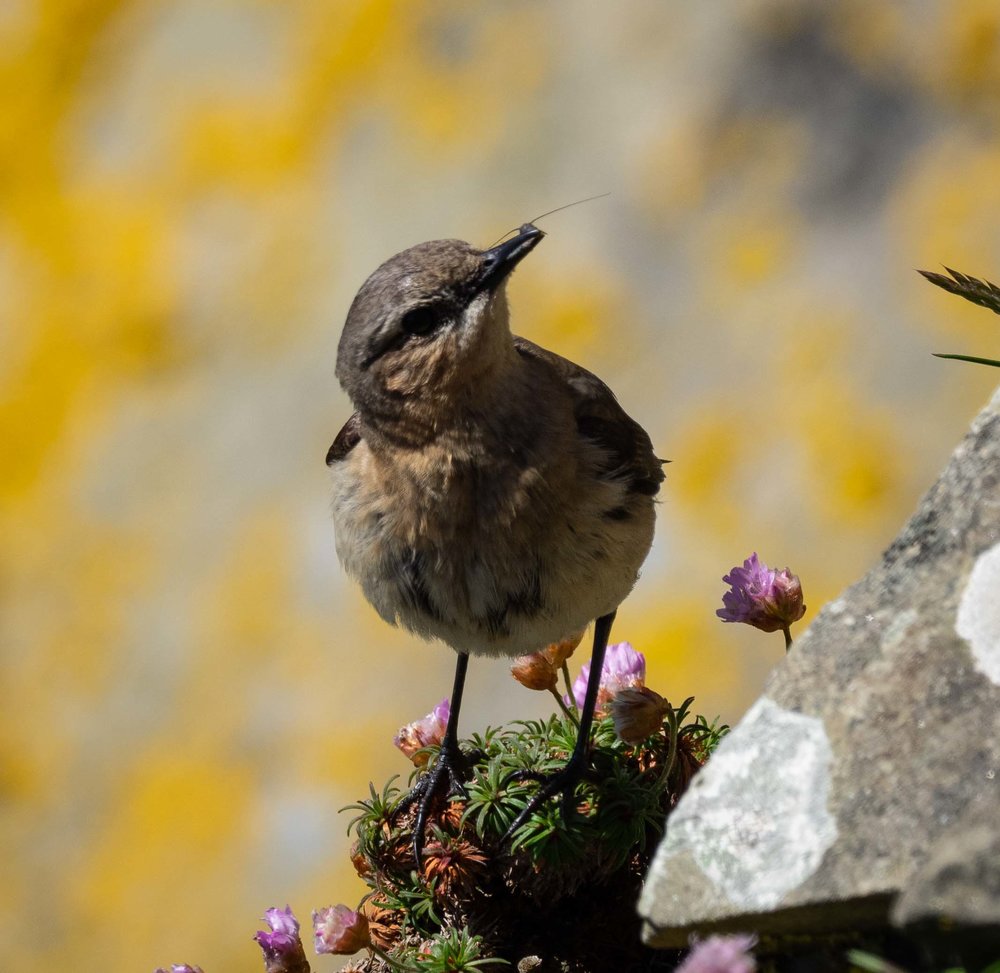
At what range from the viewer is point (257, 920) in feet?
18.9

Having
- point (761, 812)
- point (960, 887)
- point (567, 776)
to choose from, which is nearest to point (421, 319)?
point (567, 776)

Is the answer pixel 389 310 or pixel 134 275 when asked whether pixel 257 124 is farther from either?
pixel 389 310

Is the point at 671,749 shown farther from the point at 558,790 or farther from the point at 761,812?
the point at 761,812

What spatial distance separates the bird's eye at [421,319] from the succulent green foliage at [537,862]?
1326 mm

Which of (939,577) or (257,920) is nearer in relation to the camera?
(939,577)

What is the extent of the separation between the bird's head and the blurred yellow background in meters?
2.05

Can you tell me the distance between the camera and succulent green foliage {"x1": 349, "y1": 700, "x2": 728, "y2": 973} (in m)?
3.44

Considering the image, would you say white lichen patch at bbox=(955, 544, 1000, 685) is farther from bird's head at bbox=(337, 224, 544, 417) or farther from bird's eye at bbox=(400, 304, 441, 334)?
bird's eye at bbox=(400, 304, 441, 334)

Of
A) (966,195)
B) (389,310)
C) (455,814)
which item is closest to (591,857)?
(455,814)

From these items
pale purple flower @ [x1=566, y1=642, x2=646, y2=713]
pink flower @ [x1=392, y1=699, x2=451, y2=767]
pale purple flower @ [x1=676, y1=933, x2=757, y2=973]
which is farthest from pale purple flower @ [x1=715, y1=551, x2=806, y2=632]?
pale purple flower @ [x1=676, y1=933, x2=757, y2=973]

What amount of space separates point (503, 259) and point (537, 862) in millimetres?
1727

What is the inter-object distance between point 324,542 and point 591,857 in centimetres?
342

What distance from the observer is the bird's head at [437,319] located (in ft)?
13.3

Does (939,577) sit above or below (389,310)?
below
